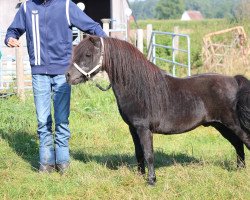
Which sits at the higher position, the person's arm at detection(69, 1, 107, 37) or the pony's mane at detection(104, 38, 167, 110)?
the person's arm at detection(69, 1, 107, 37)

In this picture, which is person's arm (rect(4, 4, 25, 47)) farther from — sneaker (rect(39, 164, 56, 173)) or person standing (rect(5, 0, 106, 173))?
sneaker (rect(39, 164, 56, 173))

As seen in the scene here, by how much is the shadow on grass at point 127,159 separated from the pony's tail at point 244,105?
2.95 feet

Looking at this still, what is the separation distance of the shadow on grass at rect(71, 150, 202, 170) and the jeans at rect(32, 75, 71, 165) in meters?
0.53

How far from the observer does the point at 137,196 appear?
4750 millimetres

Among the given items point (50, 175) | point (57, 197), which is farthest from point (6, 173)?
point (57, 197)

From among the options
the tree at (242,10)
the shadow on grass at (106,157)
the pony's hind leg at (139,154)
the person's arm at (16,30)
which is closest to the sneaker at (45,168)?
the shadow on grass at (106,157)

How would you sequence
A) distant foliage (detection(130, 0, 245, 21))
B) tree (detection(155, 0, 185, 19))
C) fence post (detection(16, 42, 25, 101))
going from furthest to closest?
tree (detection(155, 0, 185, 19))
distant foliage (detection(130, 0, 245, 21))
fence post (detection(16, 42, 25, 101))

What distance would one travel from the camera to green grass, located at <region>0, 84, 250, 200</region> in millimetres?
4875

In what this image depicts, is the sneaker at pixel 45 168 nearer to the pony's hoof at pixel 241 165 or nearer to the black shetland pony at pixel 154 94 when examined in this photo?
the black shetland pony at pixel 154 94

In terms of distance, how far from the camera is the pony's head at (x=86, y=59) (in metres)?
4.91

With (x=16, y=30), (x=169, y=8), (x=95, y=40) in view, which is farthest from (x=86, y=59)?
(x=169, y=8)

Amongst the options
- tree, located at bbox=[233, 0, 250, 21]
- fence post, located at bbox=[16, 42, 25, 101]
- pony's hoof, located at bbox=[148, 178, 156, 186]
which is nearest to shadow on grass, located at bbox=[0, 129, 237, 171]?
pony's hoof, located at bbox=[148, 178, 156, 186]

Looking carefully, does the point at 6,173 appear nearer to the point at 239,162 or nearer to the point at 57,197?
the point at 57,197

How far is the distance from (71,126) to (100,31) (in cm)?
284
